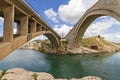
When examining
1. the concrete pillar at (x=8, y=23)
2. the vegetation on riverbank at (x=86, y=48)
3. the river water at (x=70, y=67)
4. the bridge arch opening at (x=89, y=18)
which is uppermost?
the bridge arch opening at (x=89, y=18)

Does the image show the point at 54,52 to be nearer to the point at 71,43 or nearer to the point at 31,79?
the point at 71,43

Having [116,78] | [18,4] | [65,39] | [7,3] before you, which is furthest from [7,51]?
[65,39]

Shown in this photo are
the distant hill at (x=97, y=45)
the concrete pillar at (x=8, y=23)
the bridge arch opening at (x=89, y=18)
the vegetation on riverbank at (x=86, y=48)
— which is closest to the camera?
the concrete pillar at (x=8, y=23)

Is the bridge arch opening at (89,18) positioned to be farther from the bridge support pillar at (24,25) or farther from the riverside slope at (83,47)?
the bridge support pillar at (24,25)

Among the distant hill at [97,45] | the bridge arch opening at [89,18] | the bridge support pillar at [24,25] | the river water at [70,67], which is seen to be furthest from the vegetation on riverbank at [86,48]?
the bridge support pillar at [24,25]

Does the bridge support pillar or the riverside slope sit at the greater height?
the bridge support pillar

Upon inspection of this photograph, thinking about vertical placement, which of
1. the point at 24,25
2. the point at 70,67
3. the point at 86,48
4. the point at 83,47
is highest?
the point at 24,25

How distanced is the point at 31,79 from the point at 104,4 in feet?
77.7

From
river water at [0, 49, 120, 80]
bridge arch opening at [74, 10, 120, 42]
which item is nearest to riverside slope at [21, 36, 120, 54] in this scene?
bridge arch opening at [74, 10, 120, 42]

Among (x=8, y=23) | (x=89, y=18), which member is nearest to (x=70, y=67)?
(x=89, y=18)

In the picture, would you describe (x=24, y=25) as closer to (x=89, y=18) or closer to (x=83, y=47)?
(x=89, y=18)

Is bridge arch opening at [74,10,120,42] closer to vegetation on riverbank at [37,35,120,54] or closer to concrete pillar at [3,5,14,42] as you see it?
vegetation on riverbank at [37,35,120,54]

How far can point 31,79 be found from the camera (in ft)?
68.1

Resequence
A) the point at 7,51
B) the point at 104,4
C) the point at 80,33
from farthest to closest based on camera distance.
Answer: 1. the point at 80,33
2. the point at 104,4
3. the point at 7,51
